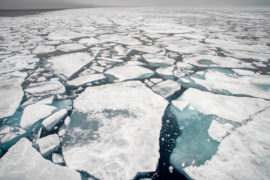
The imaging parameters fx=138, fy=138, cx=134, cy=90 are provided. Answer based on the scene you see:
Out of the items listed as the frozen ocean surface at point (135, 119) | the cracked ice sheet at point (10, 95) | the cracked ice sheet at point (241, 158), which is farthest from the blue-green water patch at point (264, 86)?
the cracked ice sheet at point (10, 95)

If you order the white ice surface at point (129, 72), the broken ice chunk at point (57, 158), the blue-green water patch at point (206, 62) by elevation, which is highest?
the blue-green water patch at point (206, 62)

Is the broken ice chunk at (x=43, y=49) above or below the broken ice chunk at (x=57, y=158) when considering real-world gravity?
above

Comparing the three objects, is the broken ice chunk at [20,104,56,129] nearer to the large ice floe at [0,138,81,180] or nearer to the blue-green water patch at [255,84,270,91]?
the large ice floe at [0,138,81,180]

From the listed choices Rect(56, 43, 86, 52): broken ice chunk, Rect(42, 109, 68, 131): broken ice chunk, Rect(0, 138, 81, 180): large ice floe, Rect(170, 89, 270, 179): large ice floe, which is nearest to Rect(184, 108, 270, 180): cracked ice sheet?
Rect(170, 89, 270, 179): large ice floe

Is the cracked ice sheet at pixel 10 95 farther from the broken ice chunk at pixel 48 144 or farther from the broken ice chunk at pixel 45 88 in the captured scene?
the broken ice chunk at pixel 48 144

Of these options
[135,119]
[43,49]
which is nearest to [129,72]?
[135,119]

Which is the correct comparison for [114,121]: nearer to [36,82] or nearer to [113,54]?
[36,82]
